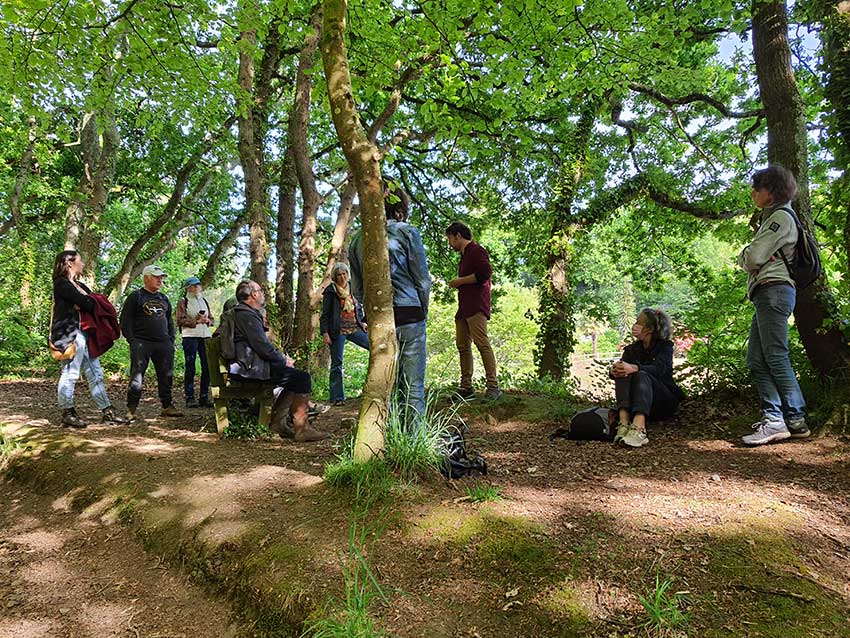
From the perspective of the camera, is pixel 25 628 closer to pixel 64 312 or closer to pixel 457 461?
pixel 457 461

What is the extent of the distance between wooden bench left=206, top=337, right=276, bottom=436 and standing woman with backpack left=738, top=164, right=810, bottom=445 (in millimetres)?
4325

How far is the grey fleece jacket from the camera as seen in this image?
385 cm

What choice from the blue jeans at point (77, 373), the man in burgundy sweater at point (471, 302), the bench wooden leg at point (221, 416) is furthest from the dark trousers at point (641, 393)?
the blue jeans at point (77, 373)

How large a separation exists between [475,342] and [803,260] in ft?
10.7

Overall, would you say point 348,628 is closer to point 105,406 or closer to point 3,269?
point 105,406

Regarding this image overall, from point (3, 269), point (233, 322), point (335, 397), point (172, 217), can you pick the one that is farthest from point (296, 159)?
point (3, 269)

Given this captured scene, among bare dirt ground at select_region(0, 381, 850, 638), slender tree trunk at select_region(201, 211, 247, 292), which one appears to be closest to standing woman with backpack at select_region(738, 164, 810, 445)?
bare dirt ground at select_region(0, 381, 850, 638)

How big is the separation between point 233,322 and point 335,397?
261 centimetres

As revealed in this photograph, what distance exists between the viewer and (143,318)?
609 centimetres

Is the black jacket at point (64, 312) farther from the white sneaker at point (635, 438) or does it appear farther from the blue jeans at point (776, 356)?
the blue jeans at point (776, 356)

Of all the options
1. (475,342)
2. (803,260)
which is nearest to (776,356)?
(803,260)

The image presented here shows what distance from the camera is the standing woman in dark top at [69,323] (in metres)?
5.35

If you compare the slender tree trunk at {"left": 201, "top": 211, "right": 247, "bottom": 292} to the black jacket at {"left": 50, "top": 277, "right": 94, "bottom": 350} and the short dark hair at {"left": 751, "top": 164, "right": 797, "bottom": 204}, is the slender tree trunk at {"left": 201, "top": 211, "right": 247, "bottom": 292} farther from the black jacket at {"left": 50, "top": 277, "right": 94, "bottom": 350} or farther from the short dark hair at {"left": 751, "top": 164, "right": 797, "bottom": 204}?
the short dark hair at {"left": 751, "top": 164, "right": 797, "bottom": 204}

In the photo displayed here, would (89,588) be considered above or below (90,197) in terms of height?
below
